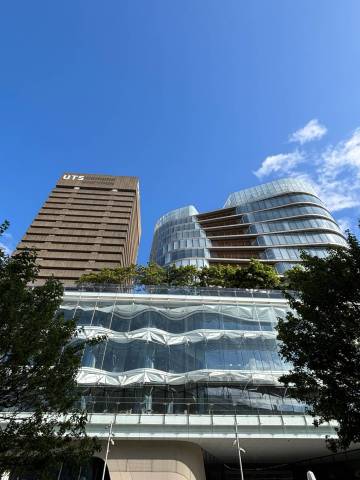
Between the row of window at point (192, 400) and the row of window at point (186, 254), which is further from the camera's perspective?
the row of window at point (186, 254)

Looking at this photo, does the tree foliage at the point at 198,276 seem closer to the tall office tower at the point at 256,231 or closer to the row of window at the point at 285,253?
the tall office tower at the point at 256,231

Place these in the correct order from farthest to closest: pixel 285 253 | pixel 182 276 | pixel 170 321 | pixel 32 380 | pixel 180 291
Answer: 1. pixel 285 253
2. pixel 182 276
3. pixel 180 291
4. pixel 170 321
5. pixel 32 380

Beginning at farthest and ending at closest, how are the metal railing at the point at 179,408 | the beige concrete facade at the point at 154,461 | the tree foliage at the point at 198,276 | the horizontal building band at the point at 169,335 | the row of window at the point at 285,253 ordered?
the row of window at the point at 285,253 < the tree foliage at the point at 198,276 < the horizontal building band at the point at 169,335 < the metal railing at the point at 179,408 < the beige concrete facade at the point at 154,461

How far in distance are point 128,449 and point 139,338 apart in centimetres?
628

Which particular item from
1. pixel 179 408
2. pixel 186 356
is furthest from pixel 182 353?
pixel 179 408

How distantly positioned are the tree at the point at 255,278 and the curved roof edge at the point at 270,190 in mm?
44651

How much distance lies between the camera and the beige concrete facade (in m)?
15.2

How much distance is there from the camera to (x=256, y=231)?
6994cm

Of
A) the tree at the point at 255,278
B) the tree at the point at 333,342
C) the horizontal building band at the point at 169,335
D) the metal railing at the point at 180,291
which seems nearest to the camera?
the tree at the point at 333,342

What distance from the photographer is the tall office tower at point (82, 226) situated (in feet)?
222

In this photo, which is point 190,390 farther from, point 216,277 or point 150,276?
point 216,277

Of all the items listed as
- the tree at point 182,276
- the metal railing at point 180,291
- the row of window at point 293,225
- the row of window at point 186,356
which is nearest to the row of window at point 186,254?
the row of window at point 293,225

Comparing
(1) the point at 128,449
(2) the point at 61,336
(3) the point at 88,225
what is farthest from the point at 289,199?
(2) the point at 61,336

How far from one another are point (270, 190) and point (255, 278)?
1893 inches
